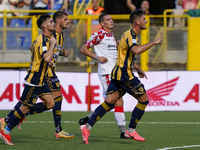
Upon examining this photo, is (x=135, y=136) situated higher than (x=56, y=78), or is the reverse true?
(x=56, y=78)

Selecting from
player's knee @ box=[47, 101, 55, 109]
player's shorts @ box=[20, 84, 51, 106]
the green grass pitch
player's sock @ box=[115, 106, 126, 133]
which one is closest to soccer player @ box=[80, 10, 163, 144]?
the green grass pitch

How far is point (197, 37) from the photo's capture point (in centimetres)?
1330

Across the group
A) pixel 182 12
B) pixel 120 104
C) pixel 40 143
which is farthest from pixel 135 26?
pixel 182 12

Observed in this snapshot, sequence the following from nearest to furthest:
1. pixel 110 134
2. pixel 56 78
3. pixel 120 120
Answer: pixel 120 120 < pixel 56 78 < pixel 110 134

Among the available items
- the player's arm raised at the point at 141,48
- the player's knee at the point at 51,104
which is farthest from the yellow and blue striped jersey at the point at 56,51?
the player's arm raised at the point at 141,48

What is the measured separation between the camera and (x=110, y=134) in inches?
324

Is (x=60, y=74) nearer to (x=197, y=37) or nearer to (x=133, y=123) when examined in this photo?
(x=197, y=37)

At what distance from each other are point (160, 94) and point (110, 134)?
4717 millimetres

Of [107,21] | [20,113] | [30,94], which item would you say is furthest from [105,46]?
[20,113]

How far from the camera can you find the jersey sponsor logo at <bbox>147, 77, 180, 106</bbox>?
41.5 ft

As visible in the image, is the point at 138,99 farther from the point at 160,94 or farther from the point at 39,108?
the point at 160,94

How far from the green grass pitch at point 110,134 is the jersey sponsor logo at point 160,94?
0.96 meters

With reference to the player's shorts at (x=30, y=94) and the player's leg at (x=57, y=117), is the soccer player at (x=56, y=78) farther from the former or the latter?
the player's shorts at (x=30, y=94)

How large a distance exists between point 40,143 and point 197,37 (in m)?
7.58
